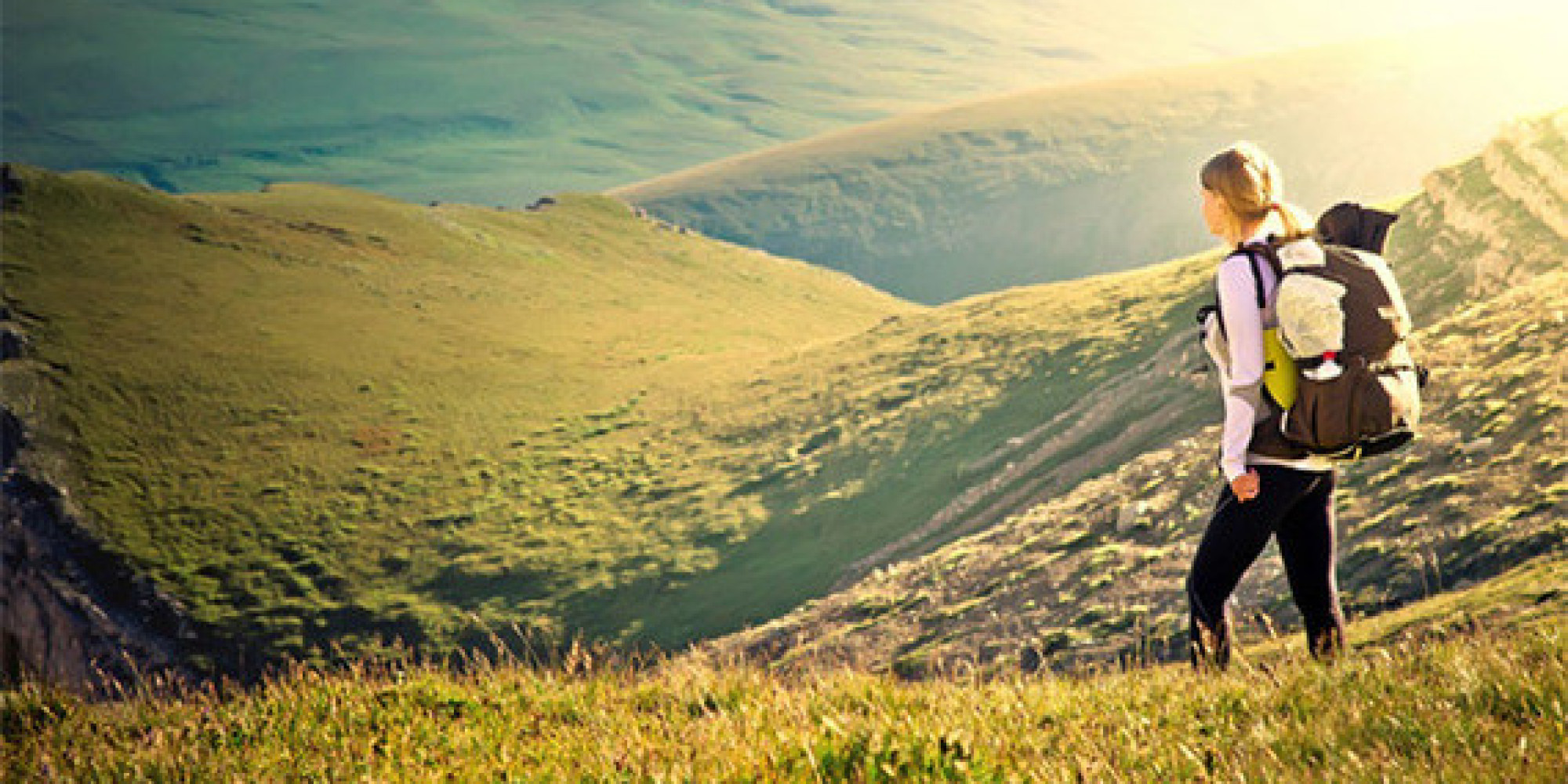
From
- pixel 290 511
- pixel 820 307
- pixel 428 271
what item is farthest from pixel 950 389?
pixel 820 307

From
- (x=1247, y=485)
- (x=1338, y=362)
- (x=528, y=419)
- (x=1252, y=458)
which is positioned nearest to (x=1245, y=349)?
(x=1338, y=362)

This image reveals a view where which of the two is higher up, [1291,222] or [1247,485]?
[1291,222]

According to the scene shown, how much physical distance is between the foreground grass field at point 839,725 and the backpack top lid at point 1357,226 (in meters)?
2.02

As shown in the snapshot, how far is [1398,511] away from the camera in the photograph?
17922 mm

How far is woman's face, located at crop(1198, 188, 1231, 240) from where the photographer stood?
6344 mm

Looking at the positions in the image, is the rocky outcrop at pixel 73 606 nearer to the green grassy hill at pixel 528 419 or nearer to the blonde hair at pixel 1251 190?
the green grassy hill at pixel 528 419

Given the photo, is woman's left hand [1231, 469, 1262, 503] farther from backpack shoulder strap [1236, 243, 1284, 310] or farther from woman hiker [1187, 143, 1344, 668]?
backpack shoulder strap [1236, 243, 1284, 310]

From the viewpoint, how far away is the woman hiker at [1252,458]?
609 cm

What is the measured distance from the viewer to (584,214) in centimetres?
15488

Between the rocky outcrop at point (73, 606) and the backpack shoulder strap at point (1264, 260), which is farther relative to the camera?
the rocky outcrop at point (73, 606)

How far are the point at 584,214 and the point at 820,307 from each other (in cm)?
3609

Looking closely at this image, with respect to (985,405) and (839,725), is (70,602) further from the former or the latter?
(839,725)

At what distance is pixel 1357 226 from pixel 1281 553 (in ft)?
5.56

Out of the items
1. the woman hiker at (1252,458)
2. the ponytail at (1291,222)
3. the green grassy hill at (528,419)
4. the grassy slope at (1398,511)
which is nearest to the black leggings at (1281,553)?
the woman hiker at (1252,458)
